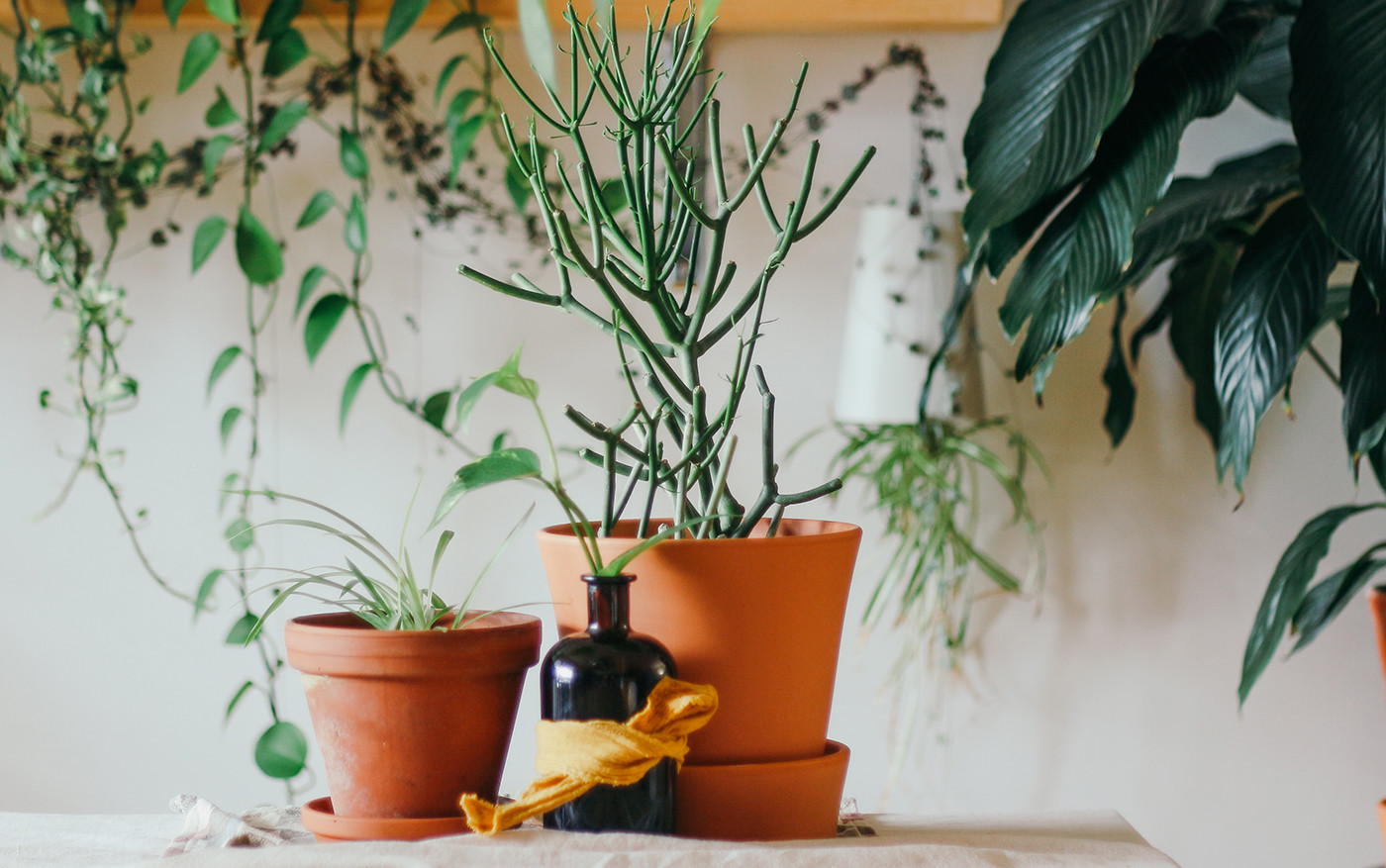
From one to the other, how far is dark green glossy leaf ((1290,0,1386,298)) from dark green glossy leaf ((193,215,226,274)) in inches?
51.5

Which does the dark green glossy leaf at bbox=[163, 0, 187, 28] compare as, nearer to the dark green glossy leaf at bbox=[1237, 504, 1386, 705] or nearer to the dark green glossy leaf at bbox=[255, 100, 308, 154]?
the dark green glossy leaf at bbox=[255, 100, 308, 154]

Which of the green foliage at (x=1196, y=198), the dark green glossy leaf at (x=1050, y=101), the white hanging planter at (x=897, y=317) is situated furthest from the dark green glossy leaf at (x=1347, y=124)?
the white hanging planter at (x=897, y=317)

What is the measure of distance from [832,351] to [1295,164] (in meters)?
0.65

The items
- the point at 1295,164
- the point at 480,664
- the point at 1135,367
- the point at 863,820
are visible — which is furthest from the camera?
the point at 1135,367

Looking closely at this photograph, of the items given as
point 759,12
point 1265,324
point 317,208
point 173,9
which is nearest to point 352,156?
point 317,208

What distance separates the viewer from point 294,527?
1.58m

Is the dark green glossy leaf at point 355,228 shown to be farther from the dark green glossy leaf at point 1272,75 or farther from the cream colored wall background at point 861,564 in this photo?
the dark green glossy leaf at point 1272,75

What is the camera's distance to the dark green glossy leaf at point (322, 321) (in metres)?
1.42

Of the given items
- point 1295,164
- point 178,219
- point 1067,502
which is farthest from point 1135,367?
point 178,219

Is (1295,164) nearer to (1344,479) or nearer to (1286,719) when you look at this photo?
(1344,479)

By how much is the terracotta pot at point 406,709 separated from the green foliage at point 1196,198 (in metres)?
0.67

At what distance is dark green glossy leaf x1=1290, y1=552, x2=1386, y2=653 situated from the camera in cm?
119

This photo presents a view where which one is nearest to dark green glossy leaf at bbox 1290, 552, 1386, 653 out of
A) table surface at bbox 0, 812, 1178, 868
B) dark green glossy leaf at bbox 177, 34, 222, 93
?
table surface at bbox 0, 812, 1178, 868

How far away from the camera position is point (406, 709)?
50cm
